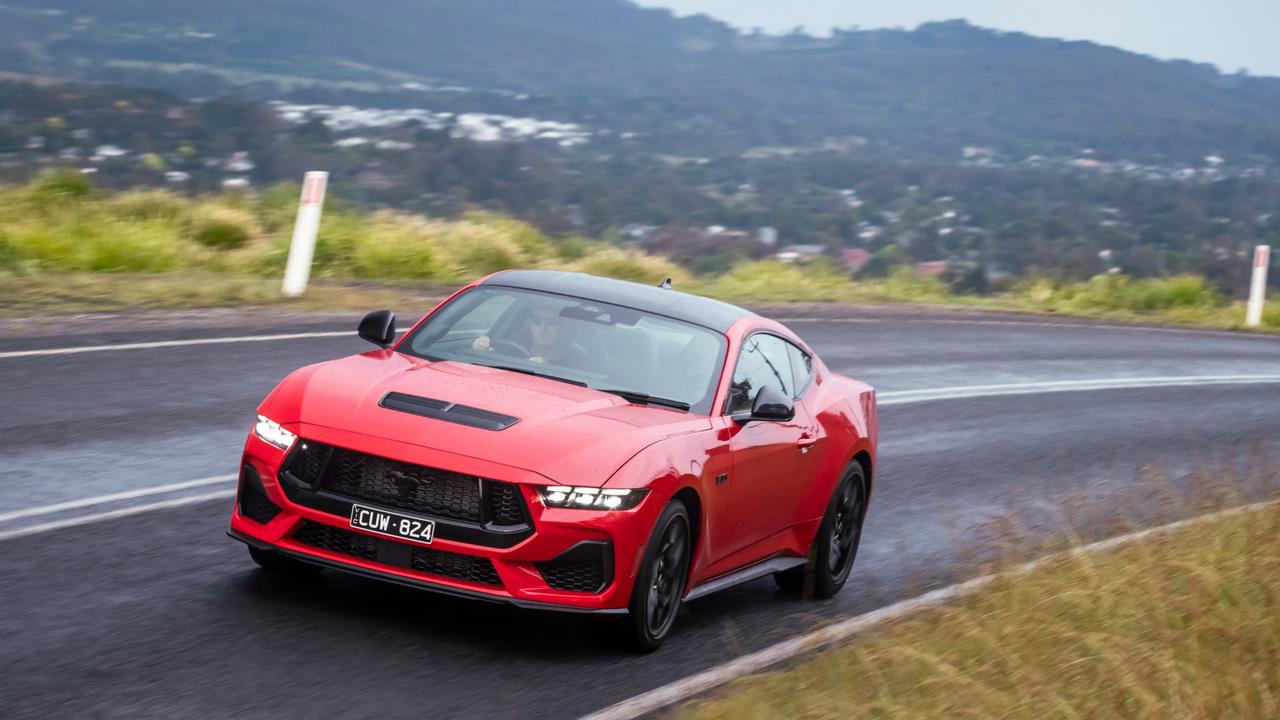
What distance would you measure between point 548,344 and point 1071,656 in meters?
2.76

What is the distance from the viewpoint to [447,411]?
6.66 meters

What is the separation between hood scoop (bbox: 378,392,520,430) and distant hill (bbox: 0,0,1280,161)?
49.2 m

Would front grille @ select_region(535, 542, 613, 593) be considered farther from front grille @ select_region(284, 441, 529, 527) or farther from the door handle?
the door handle

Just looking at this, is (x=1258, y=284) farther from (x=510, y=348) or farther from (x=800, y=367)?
(x=510, y=348)

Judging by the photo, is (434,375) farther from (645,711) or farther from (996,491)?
(996,491)

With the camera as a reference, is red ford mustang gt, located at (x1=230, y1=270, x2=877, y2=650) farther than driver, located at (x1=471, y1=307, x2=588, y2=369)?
No

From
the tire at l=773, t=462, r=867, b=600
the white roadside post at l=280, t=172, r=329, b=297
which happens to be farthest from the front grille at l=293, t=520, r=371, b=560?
the white roadside post at l=280, t=172, r=329, b=297

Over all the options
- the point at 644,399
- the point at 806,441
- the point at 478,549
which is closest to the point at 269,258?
the point at 806,441

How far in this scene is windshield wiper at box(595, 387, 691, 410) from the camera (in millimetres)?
7477

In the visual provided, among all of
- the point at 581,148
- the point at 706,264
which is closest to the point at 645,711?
the point at 706,264

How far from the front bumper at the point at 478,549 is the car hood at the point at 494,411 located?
88mm

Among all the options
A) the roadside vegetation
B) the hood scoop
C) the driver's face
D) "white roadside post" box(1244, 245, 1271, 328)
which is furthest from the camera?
"white roadside post" box(1244, 245, 1271, 328)

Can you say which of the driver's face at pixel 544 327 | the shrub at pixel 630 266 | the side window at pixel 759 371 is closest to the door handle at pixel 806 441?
the side window at pixel 759 371

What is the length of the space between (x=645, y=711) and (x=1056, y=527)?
581cm
